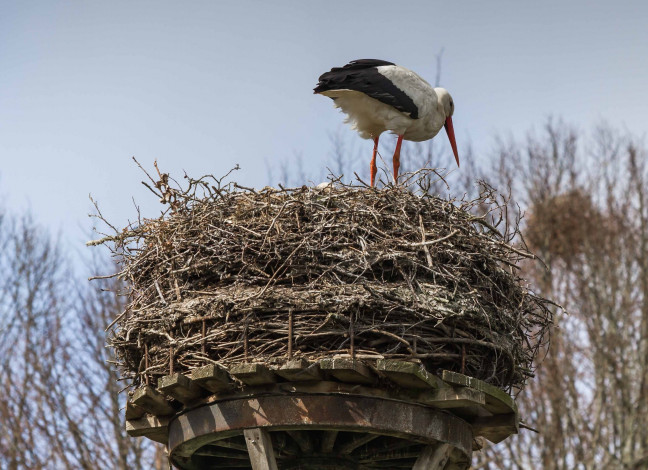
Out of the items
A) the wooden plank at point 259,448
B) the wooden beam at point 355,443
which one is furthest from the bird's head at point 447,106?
the wooden plank at point 259,448

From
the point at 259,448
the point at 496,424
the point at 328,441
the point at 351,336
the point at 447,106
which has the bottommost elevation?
the point at 259,448

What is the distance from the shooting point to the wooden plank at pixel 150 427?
7.17m

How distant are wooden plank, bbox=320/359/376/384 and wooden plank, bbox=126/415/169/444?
4.35ft

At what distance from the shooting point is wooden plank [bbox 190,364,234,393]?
643cm

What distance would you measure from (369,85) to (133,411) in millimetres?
3346

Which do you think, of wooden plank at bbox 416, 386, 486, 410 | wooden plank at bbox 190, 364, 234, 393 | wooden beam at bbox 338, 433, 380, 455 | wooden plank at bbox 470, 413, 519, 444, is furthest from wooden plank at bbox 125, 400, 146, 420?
wooden plank at bbox 470, 413, 519, 444

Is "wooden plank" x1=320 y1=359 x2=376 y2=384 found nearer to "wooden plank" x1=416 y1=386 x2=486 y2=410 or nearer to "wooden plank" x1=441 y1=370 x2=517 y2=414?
"wooden plank" x1=416 y1=386 x2=486 y2=410

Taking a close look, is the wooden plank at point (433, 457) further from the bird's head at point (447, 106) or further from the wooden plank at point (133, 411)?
the bird's head at point (447, 106)

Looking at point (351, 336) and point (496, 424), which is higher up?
point (351, 336)

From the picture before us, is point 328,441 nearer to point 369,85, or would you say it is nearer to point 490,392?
point 490,392

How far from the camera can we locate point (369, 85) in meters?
9.02

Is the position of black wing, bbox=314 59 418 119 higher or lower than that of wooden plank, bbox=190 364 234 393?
higher

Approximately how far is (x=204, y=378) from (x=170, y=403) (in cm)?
63

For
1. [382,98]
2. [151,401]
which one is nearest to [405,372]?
[151,401]
